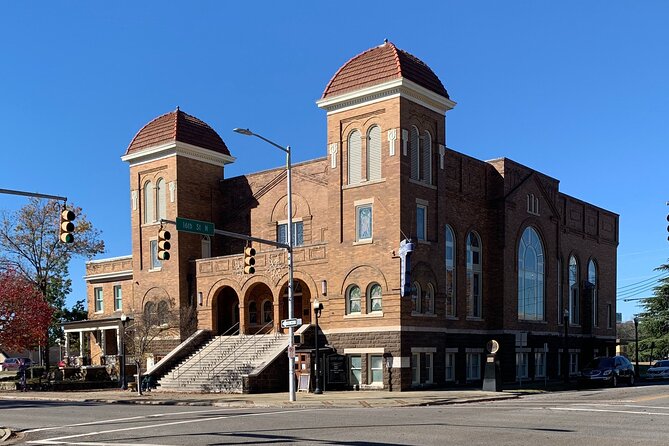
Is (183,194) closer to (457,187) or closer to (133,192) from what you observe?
(133,192)

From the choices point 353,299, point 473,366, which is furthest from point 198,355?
point 473,366

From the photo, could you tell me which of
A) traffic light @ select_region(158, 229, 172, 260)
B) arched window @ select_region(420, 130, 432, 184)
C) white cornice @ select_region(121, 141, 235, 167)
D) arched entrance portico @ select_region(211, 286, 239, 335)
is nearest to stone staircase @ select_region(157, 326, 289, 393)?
arched entrance portico @ select_region(211, 286, 239, 335)

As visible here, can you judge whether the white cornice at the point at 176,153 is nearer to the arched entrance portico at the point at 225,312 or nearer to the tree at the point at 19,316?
the arched entrance portico at the point at 225,312

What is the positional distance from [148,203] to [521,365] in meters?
24.3

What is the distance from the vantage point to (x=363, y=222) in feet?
116

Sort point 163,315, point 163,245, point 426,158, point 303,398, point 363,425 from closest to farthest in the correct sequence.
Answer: point 363,425 → point 163,245 → point 303,398 → point 426,158 → point 163,315

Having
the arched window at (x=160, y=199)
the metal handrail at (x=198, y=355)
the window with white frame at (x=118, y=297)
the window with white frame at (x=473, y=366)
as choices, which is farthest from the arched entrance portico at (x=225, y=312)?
the window with white frame at (x=473, y=366)

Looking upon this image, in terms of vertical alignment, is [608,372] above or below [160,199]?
below

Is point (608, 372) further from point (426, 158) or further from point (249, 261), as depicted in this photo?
point (249, 261)

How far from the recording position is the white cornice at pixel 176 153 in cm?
4322

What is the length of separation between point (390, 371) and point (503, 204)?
13.1 m

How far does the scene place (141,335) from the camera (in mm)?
39375

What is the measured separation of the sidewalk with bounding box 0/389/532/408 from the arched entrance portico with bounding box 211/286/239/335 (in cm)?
759

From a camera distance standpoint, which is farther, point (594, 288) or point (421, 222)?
point (594, 288)
